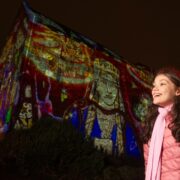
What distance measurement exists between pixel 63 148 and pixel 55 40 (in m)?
3.43

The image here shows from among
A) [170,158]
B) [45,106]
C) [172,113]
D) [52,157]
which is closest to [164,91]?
[172,113]

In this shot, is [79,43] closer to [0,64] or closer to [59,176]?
[0,64]

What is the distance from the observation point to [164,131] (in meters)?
1.98

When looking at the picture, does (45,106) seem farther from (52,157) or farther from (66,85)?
(52,157)

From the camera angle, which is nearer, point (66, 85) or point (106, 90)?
point (66, 85)

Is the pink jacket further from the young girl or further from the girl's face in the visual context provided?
the girl's face

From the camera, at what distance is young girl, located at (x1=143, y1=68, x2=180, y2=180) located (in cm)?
189

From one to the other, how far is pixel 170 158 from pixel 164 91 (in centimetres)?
43

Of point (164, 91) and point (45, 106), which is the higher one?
point (45, 106)

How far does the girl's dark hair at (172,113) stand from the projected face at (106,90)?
22.9 feet

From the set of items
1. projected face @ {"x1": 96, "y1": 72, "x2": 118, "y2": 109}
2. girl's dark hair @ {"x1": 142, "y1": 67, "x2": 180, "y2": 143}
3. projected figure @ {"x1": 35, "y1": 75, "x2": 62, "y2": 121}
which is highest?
projected face @ {"x1": 96, "y1": 72, "x2": 118, "y2": 109}

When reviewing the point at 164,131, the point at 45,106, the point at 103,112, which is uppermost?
the point at 103,112

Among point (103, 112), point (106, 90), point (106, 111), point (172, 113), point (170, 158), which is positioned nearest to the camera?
point (170, 158)

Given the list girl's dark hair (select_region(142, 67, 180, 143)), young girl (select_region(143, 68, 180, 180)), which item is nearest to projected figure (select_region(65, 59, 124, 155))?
girl's dark hair (select_region(142, 67, 180, 143))
